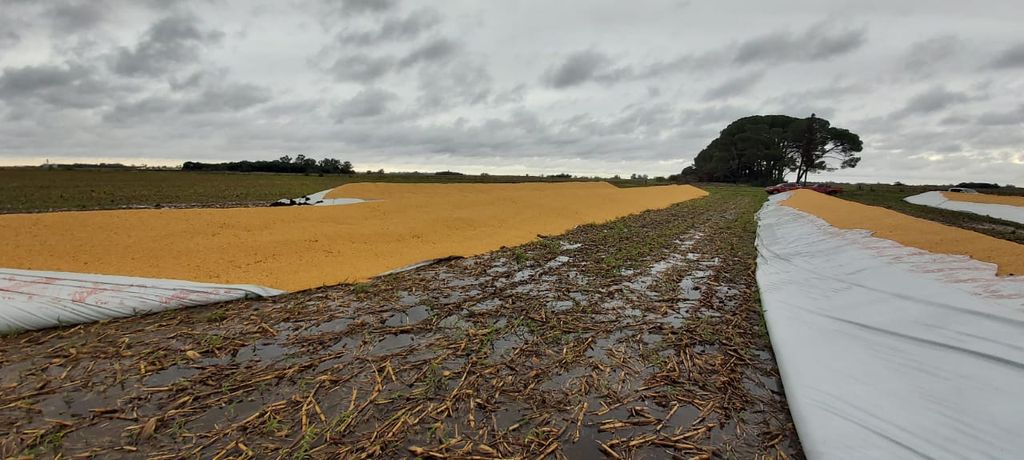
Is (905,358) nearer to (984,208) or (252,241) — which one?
(252,241)

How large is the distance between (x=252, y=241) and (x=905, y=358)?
28.2 feet

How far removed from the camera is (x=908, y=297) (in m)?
3.95

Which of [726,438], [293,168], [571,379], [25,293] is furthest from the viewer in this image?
[293,168]

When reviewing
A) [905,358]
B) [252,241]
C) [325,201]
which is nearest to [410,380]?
[905,358]

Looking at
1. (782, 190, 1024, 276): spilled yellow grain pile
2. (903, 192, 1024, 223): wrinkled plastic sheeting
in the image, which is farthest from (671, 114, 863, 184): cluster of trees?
(782, 190, 1024, 276): spilled yellow grain pile

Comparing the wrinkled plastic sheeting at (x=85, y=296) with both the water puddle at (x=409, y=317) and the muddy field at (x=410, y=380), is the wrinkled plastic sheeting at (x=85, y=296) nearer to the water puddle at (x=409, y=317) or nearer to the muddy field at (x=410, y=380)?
the muddy field at (x=410, y=380)

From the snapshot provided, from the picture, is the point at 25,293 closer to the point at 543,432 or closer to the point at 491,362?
the point at 491,362

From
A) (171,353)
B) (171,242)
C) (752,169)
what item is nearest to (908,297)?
(171,353)

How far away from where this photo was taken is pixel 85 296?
4344 millimetres

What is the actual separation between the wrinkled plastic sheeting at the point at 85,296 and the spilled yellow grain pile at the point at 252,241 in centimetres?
50

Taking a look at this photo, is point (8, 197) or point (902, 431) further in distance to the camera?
point (8, 197)

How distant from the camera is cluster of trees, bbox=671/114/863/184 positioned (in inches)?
2240

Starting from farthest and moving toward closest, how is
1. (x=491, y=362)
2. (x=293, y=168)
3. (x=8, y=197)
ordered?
(x=293, y=168), (x=8, y=197), (x=491, y=362)

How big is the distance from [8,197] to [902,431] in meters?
28.0
